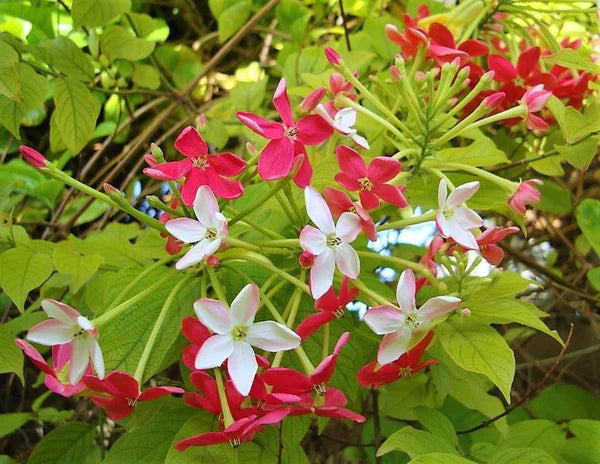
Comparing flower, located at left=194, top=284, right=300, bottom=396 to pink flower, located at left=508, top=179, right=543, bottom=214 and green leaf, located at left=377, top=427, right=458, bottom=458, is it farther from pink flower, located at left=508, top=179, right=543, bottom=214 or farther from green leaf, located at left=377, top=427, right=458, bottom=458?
pink flower, located at left=508, top=179, right=543, bottom=214

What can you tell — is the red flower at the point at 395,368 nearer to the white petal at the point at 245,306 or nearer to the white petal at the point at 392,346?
the white petal at the point at 392,346

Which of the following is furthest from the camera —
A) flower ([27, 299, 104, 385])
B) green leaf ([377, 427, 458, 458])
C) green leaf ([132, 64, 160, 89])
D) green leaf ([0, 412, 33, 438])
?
green leaf ([132, 64, 160, 89])

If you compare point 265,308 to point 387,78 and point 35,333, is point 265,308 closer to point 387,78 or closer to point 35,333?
point 35,333

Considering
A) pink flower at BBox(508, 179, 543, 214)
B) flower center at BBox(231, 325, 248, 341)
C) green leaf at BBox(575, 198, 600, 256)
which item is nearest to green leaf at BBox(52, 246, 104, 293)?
flower center at BBox(231, 325, 248, 341)

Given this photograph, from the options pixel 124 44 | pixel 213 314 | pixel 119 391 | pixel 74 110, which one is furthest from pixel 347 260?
pixel 124 44

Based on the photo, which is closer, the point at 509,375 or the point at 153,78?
the point at 509,375

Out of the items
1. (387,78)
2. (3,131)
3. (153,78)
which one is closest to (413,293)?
(387,78)
